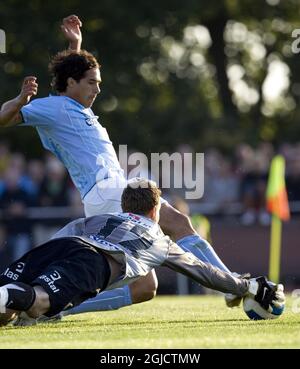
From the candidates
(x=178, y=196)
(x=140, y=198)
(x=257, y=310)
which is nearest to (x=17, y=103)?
(x=140, y=198)

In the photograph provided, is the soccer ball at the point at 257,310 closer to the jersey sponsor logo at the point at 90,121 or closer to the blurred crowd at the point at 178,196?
the jersey sponsor logo at the point at 90,121

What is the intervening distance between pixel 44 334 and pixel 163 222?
166cm

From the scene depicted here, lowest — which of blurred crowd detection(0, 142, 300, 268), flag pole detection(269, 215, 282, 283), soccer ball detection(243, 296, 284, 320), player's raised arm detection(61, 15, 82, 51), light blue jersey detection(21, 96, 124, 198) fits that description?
flag pole detection(269, 215, 282, 283)

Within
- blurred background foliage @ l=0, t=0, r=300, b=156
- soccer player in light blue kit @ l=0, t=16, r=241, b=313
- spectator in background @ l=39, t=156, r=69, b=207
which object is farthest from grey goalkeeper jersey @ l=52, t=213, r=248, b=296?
blurred background foliage @ l=0, t=0, r=300, b=156

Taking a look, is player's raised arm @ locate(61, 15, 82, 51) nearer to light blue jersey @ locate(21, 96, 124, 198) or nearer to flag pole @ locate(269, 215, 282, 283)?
light blue jersey @ locate(21, 96, 124, 198)

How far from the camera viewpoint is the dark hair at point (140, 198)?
798 cm

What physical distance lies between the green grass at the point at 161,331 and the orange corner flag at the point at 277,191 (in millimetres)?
7779

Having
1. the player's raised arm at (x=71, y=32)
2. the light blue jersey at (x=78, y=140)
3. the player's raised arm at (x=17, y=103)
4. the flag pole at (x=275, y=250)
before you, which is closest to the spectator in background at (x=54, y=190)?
the flag pole at (x=275, y=250)

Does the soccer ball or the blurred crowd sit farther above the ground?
the soccer ball

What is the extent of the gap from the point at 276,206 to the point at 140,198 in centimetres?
986

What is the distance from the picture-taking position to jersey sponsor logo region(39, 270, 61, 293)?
7.37 metres

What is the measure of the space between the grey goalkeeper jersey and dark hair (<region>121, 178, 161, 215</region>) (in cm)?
8

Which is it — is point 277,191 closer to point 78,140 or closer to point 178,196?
point 178,196

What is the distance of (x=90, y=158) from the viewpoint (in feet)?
29.0
